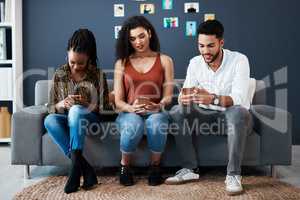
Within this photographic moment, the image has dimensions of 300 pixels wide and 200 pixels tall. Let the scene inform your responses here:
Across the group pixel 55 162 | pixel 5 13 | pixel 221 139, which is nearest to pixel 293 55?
pixel 221 139

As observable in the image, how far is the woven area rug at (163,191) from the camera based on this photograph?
7.23 feet

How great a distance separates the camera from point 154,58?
2643 millimetres

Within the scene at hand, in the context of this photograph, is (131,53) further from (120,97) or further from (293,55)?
(293,55)

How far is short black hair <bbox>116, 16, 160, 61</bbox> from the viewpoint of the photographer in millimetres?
2578

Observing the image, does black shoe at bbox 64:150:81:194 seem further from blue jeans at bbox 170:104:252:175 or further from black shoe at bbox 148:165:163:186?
blue jeans at bbox 170:104:252:175

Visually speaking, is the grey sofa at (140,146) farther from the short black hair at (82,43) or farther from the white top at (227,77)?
the short black hair at (82,43)

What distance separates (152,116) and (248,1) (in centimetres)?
179

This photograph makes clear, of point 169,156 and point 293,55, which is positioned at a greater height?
point 293,55

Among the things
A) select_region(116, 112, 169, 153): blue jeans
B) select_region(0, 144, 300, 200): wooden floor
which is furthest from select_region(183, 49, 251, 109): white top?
select_region(0, 144, 300, 200): wooden floor

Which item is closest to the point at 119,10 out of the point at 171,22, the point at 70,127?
the point at 171,22

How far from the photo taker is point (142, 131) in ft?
7.91

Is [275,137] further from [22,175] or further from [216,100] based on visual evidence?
[22,175]

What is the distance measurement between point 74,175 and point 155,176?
477mm

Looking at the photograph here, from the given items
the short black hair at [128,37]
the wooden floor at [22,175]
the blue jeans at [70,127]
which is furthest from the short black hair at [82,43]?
the wooden floor at [22,175]
